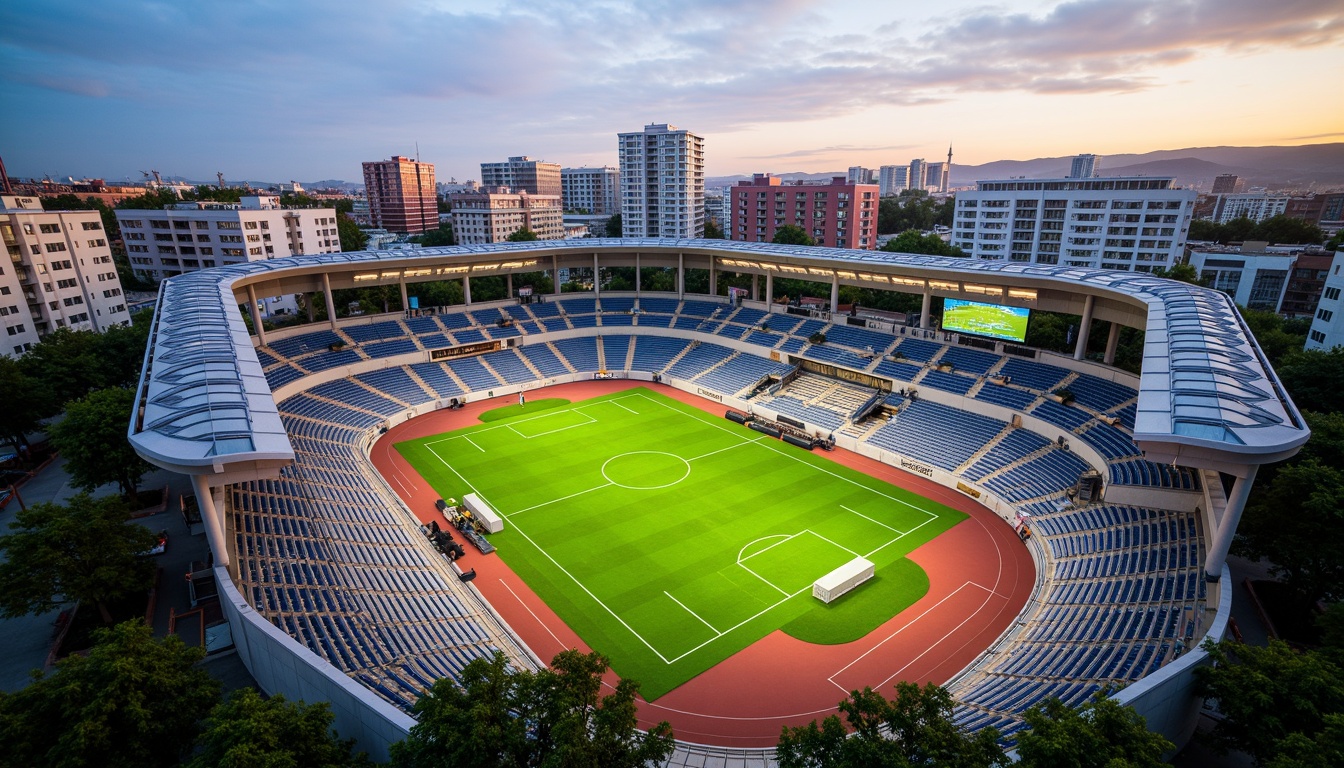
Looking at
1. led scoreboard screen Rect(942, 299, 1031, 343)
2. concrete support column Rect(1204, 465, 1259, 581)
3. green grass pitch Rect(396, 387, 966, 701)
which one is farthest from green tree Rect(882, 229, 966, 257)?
concrete support column Rect(1204, 465, 1259, 581)

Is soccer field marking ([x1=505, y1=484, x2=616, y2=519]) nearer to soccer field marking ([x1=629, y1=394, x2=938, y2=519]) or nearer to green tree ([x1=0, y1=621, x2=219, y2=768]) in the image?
soccer field marking ([x1=629, y1=394, x2=938, y2=519])

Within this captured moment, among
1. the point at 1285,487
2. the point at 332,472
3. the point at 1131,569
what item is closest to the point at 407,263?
the point at 332,472

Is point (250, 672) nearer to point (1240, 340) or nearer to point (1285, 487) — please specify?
point (1285, 487)

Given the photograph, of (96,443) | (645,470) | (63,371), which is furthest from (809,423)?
(63,371)

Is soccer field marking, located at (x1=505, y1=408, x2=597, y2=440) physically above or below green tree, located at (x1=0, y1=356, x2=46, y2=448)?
below

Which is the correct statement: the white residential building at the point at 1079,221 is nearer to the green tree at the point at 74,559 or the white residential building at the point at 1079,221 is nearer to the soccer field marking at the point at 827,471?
the soccer field marking at the point at 827,471

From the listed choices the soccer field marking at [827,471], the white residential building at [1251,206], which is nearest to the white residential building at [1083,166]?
the white residential building at [1251,206]
